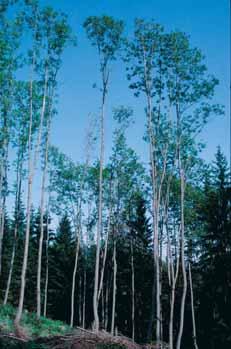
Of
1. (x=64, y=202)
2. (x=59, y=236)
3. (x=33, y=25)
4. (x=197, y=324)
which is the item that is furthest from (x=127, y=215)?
(x=33, y=25)

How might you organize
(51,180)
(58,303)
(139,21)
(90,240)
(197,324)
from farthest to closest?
(58,303) → (90,240) → (51,180) → (197,324) → (139,21)

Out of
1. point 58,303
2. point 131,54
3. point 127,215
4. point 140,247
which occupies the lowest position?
A: point 58,303

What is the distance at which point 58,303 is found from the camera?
136 feet

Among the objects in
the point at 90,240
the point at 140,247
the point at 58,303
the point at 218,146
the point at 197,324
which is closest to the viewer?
the point at 218,146

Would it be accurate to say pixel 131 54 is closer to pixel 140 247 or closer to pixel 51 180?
pixel 51 180

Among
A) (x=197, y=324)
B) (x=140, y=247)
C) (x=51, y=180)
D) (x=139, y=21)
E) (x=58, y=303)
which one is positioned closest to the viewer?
(x=139, y=21)

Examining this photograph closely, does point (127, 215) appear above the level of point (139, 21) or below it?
below

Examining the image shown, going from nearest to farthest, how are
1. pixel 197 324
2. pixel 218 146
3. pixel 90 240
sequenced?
pixel 218 146, pixel 197 324, pixel 90 240

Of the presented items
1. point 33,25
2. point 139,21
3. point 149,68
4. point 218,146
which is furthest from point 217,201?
point 33,25

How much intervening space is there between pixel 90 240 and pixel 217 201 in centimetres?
1741

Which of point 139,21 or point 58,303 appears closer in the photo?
point 139,21

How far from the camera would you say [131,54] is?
19531 mm

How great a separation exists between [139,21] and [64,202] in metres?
17.6

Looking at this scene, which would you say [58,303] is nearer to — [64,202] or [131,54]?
[64,202]
